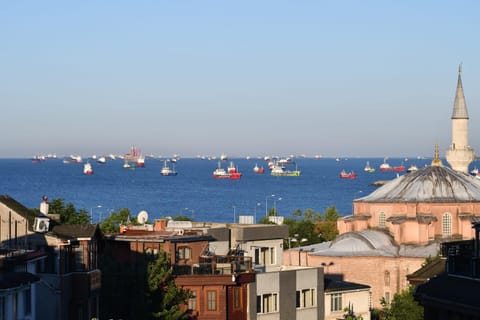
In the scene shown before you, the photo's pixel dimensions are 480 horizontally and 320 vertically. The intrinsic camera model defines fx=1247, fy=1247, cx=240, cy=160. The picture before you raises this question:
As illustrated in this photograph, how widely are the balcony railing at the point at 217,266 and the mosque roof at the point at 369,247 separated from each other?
2972 cm

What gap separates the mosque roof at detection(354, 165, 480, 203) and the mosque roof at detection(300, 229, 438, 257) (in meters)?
2.79

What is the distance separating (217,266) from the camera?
3900 centimetres

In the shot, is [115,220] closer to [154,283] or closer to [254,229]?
[254,229]

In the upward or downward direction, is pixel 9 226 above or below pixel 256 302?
above

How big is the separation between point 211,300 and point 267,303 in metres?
3.17

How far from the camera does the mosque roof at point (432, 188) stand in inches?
2842

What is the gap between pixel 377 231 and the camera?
72.7 meters

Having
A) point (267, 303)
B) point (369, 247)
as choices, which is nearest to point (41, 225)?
point (267, 303)

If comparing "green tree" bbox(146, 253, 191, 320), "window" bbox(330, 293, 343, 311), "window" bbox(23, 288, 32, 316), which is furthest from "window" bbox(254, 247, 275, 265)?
"window" bbox(23, 288, 32, 316)

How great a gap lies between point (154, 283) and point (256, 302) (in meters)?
5.48

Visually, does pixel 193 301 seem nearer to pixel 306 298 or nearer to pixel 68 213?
pixel 306 298

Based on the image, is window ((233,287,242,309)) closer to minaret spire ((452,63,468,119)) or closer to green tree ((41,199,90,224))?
green tree ((41,199,90,224))

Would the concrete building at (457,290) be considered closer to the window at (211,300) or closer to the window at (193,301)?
the window at (193,301)

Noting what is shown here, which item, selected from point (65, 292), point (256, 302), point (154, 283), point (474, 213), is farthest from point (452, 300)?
point (474, 213)
